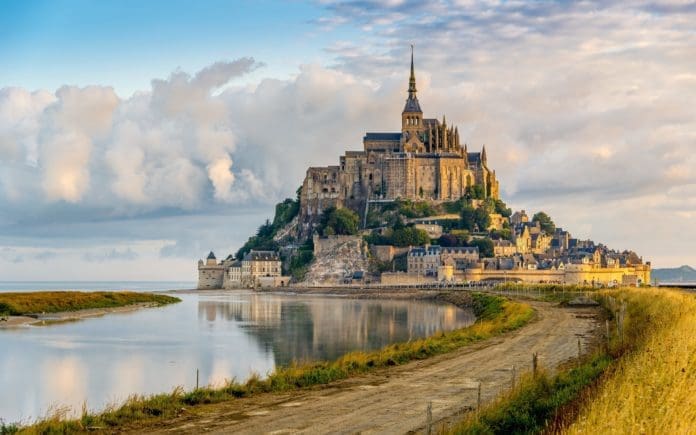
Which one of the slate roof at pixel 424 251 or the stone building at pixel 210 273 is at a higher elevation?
the slate roof at pixel 424 251

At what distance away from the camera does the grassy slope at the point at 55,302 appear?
5422 cm

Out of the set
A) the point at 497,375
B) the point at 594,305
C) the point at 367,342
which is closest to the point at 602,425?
the point at 497,375

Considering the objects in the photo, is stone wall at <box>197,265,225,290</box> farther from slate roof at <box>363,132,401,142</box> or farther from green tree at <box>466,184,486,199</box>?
green tree at <box>466,184,486,199</box>

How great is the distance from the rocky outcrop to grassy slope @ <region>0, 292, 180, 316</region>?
43966 mm

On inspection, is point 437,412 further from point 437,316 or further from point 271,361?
point 437,316

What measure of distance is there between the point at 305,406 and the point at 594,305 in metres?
33.9

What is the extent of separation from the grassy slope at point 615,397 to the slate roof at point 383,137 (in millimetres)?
113798

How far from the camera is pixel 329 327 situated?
49094mm

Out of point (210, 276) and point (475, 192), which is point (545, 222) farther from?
point (210, 276)

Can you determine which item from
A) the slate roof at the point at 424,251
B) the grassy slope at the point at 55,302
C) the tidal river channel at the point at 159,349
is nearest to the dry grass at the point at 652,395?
the tidal river channel at the point at 159,349

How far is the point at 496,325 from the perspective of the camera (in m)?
33.7

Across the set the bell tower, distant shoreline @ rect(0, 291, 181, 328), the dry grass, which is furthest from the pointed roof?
the dry grass

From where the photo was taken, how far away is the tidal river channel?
930 inches

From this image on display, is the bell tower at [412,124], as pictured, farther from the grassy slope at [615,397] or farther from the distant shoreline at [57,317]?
the grassy slope at [615,397]
